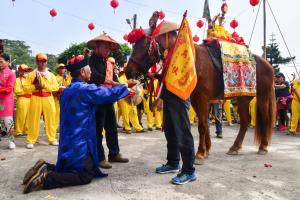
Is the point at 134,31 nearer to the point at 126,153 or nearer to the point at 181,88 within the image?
the point at 181,88

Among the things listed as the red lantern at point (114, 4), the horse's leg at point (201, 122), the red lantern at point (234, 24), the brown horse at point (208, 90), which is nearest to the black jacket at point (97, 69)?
the brown horse at point (208, 90)

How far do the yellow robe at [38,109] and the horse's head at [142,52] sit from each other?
328 cm

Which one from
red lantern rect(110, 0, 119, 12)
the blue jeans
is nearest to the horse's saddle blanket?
the blue jeans

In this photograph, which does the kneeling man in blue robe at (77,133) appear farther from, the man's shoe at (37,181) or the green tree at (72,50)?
the green tree at (72,50)

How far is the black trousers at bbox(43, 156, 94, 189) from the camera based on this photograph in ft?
13.9

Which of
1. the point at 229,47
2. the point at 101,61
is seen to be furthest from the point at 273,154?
the point at 101,61

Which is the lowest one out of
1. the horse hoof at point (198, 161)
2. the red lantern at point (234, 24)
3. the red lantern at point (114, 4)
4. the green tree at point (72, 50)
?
the horse hoof at point (198, 161)

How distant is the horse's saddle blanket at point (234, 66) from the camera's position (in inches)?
238

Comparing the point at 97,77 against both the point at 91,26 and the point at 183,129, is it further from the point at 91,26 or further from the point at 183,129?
the point at 91,26

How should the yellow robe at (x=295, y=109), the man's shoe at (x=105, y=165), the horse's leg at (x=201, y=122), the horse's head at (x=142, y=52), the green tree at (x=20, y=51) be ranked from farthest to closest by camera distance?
the green tree at (x=20, y=51) < the yellow robe at (x=295, y=109) < the horse's leg at (x=201, y=122) < the man's shoe at (x=105, y=165) < the horse's head at (x=142, y=52)

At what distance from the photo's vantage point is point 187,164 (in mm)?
4449

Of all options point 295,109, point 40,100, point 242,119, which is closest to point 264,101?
point 242,119

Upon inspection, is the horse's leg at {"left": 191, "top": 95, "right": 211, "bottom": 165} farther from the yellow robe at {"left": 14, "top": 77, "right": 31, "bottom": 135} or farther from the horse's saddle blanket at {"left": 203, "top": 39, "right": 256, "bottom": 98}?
the yellow robe at {"left": 14, "top": 77, "right": 31, "bottom": 135}

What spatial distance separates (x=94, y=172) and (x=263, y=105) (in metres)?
3.70
